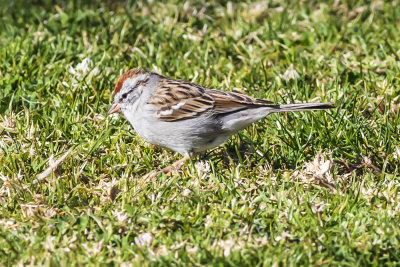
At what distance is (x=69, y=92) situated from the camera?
5941 mm

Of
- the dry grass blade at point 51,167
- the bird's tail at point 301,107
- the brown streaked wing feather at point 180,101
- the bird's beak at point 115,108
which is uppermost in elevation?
the bird's tail at point 301,107

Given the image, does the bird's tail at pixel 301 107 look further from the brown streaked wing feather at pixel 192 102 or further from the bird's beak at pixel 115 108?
the bird's beak at pixel 115 108

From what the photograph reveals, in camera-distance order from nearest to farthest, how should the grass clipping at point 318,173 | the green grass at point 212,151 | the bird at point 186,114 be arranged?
the green grass at point 212,151
the grass clipping at point 318,173
the bird at point 186,114

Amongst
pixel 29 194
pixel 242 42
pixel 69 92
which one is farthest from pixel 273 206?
pixel 242 42

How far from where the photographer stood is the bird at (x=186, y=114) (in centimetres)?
500

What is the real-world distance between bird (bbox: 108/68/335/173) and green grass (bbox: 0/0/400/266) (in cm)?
18

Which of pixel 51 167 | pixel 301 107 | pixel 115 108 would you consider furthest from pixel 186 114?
pixel 51 167

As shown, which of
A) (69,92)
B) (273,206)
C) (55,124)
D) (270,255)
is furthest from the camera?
(69,92)

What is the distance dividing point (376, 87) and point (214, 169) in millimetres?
2002

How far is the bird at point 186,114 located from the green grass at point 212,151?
0.60 feet

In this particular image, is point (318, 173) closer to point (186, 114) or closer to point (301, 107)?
point (301, 107)

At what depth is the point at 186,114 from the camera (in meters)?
5.09

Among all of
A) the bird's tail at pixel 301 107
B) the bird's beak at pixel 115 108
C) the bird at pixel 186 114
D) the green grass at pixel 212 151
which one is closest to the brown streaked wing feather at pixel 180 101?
the bird at pixel 186 114

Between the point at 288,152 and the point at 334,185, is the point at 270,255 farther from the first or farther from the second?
the point at 288,152
